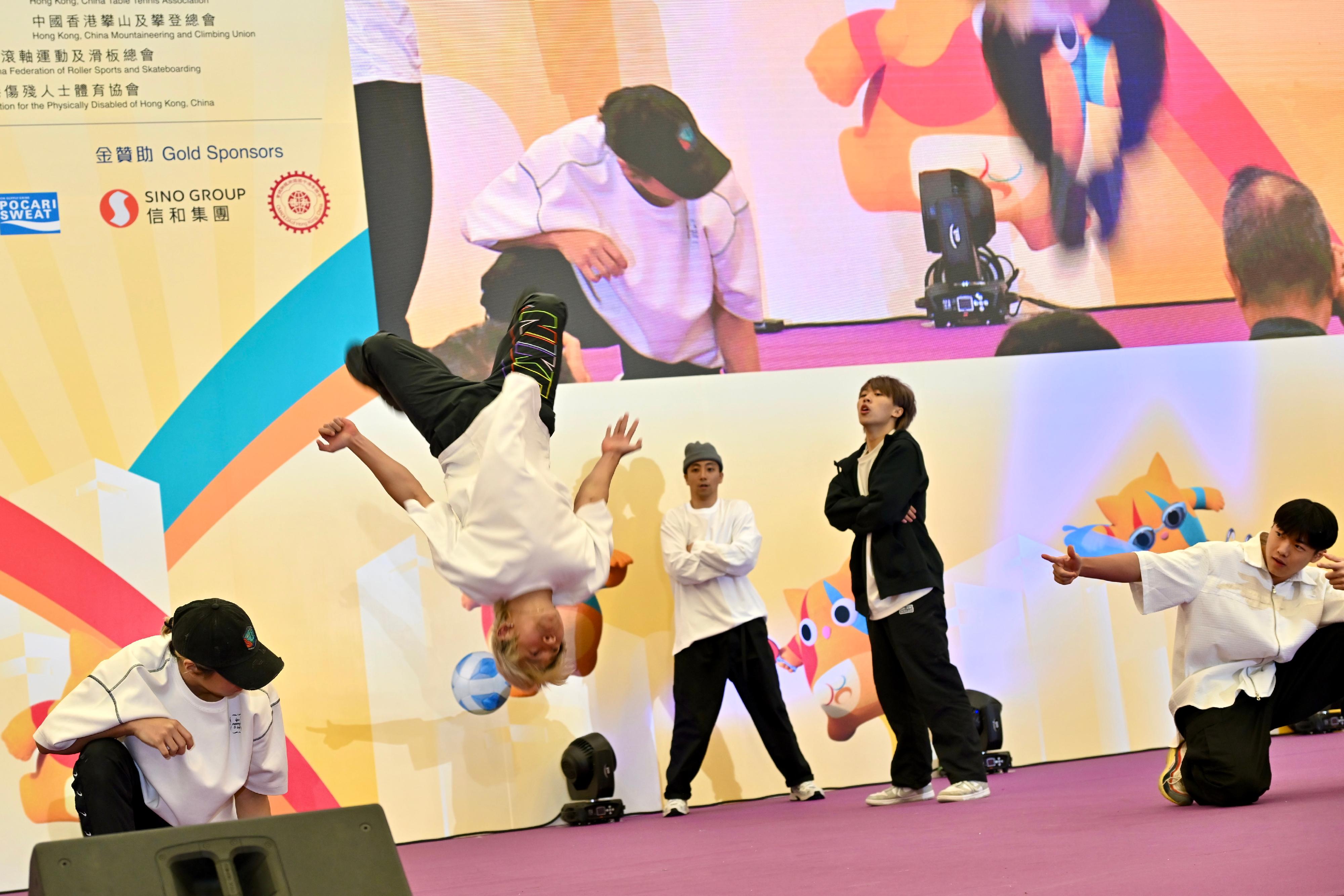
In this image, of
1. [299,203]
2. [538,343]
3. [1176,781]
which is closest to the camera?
[1176,781]

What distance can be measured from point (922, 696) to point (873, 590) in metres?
0.40

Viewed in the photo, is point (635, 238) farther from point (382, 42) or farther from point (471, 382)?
point (471, 382)

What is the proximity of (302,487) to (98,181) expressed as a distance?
1.43 metres

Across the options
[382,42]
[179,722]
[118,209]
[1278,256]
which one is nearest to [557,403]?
[382,42]

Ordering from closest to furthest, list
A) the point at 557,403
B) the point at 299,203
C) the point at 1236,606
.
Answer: the point at 1236,606, the point at 299,203, the point at 557,403

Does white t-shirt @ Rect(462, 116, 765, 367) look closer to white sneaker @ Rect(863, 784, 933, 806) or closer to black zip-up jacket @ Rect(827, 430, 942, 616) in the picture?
black zip-up jacket @ Rect(827, 430, 942, 616)

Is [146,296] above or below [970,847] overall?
above

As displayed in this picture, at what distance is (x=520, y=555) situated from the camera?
10.5 ft

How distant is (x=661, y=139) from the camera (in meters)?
5.21

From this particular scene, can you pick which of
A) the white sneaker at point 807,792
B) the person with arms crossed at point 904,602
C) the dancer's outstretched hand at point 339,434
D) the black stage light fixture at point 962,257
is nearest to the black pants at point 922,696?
the person with arms crossed at point 904,602

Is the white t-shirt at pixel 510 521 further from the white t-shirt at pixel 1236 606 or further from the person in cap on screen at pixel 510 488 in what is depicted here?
the white t-shirt at pixel 1236 606

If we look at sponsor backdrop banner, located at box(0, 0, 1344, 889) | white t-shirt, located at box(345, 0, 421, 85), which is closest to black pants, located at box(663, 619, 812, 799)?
sponsor backdrop banner, located at box(0, 0, 1344, 889)

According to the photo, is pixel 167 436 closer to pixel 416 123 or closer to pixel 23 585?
pixel 23 585

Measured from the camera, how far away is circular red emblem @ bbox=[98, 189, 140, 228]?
15.5 feet
